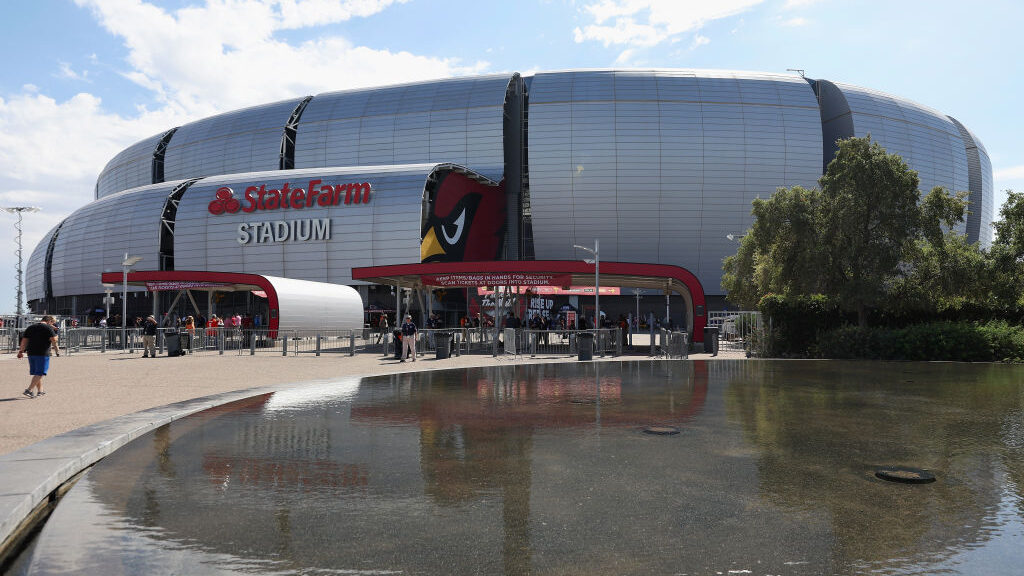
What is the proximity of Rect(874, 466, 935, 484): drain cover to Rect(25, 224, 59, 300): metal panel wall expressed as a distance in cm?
9795

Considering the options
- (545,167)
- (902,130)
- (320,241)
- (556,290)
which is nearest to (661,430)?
(556,290)

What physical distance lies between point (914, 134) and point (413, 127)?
186 feet

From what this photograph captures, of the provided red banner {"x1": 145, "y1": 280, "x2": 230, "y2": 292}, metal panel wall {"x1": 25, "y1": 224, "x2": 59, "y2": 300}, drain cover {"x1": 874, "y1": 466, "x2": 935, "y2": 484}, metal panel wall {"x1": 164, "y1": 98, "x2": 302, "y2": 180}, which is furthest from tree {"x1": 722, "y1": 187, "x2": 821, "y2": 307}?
metal panel wall {"x1": 25, "y1": 224, "x2": 59, "y2": 300}

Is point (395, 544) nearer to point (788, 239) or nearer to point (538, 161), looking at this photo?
point (788, 239)

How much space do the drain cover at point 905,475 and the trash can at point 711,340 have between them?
942 inches

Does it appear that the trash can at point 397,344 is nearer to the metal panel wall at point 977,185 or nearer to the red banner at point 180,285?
the red banner at point 180,285

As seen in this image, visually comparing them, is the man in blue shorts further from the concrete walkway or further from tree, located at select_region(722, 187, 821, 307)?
tree, located at select_region(722, 187, 821, 307)

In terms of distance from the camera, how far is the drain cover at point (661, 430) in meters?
8.65

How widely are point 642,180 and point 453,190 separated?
20006mm

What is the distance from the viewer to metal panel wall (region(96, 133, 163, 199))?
280 ft

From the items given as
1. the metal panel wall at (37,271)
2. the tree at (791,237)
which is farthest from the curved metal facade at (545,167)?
the tree at (791,237)

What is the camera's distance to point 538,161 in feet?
222

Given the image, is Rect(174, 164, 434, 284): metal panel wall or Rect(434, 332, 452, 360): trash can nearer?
Rect(434, 332, 452, 360): trash can

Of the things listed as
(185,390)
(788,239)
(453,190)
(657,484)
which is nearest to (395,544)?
(657,484)
